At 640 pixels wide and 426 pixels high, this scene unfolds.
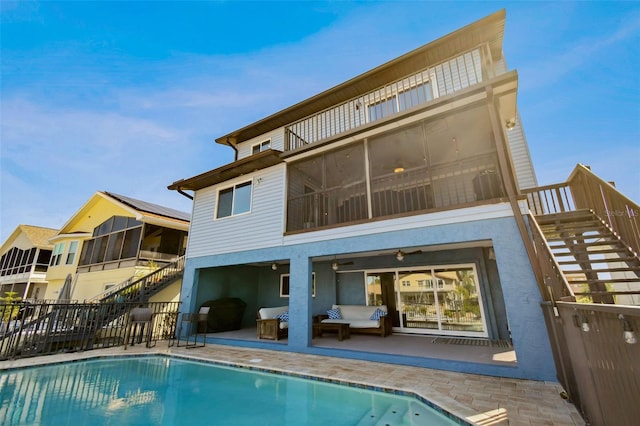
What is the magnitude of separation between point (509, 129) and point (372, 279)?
20.7 ft

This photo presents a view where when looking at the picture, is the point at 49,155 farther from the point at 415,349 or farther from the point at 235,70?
the point at 415,349

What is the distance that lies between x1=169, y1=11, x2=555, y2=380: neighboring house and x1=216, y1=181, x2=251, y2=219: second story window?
0.05m

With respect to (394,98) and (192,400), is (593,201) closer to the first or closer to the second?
(394,98)

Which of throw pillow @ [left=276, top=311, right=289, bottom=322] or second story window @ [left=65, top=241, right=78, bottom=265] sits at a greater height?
second story window @ [left=65, top=241, right=78, bottom=265]

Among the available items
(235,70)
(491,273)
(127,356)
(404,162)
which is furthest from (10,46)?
(491,273)

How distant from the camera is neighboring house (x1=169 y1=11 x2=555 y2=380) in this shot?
17.9 ft

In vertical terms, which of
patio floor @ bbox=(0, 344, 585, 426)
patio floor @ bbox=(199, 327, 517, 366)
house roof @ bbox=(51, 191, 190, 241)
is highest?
house roof @ bbox=(51, 191, 190, 241)

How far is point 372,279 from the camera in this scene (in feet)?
31.8

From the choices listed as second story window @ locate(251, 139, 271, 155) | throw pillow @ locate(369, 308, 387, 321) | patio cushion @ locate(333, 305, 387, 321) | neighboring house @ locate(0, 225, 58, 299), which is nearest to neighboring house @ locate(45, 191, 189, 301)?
neighboring house @ locate(0, 225, 58, 299)

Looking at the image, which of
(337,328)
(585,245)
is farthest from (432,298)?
(585,245)

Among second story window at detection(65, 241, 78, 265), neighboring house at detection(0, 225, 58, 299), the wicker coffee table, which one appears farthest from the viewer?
neighboring house at detection(0, 225, 58, 299)

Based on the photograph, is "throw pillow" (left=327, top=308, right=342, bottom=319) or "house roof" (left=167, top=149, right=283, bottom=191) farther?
"throw pillow" (left=327, top=308, right=342, bottom=319)

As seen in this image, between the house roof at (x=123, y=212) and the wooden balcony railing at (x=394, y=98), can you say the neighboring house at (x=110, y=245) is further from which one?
the wooden balcony railing at (x=394, y=98)

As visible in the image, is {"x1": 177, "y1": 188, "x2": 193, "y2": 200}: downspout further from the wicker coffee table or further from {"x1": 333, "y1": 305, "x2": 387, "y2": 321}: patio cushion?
{"x1": 333, "y1": 305, "x2": 387, "y2": 321}: patio cushion
